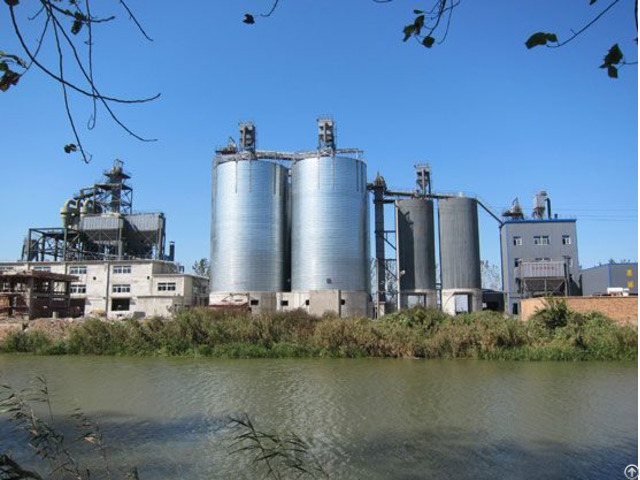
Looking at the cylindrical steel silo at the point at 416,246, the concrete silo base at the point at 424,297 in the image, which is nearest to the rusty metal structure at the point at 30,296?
the concrete silo base at the point at 424,297

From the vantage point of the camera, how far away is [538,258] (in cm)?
4850

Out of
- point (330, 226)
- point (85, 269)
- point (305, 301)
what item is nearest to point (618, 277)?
point (330, 226)

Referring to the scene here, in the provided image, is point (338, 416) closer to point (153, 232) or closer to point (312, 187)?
point (312, 187)

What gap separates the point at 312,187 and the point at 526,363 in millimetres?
29194

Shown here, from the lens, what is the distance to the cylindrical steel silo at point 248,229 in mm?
47594

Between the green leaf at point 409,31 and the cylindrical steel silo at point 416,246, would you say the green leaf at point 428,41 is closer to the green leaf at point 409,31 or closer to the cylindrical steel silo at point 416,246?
the green leaf at point 409,31

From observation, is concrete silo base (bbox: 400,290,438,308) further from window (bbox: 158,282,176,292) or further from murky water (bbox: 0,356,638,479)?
murky water (bbox: 0,356,638,479)

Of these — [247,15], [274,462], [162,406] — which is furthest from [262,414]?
[247,15]

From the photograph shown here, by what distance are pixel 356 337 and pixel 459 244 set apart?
28.5m

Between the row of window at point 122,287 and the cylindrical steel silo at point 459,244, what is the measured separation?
2666 centimetres

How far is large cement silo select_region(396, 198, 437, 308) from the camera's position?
5134 cm

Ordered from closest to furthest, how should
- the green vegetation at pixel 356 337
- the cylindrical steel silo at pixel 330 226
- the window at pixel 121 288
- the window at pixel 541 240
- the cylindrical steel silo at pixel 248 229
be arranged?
the green vegetation at pixel 356 337
the cylindrical steel silo at pixel 330 226
the cylindrical steel silo at pixel 248 229
the window at pixel 541 240
the window at pixel 121 288

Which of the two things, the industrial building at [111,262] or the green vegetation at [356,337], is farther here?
the industrial building at [111,262]


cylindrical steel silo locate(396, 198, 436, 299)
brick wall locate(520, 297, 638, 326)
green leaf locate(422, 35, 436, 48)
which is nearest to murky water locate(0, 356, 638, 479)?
brick wall locate(520, 297, 638, 326)
